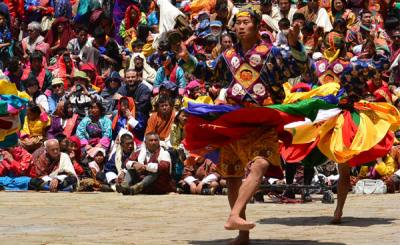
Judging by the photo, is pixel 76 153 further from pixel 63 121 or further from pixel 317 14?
pixel 317 14

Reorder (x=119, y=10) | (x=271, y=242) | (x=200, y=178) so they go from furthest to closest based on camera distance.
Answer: (x=119, y=10) → (x=200, y=178) → (x=271, y=242)

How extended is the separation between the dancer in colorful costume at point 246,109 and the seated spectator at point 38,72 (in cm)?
967

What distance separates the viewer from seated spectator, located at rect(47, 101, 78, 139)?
16036 mm

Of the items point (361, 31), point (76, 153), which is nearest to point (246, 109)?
point (76, 153)

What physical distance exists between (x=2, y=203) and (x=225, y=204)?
2591 millimetres

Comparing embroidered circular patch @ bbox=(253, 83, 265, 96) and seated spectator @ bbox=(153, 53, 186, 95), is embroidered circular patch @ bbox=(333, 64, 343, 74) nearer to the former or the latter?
embroidered circular patch @ bbox=(253, 83, 265, 96)

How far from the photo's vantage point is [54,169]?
14.7m

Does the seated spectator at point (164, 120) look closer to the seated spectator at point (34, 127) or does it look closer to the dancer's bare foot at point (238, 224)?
the seated spectator at point (34, 127)

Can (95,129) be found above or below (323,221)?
below

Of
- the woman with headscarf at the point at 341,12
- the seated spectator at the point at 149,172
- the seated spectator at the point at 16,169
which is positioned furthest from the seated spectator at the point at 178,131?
the woman with headscarf at the point at 341,12

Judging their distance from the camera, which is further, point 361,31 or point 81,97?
point 361,31

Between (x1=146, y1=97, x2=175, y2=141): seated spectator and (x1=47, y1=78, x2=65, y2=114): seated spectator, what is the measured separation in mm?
2347

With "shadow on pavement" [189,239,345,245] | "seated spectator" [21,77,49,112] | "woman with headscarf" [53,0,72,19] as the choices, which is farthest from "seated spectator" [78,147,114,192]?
"shadow on pavement" [189,239,345,245]

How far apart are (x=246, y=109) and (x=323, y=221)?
241 centimetres
